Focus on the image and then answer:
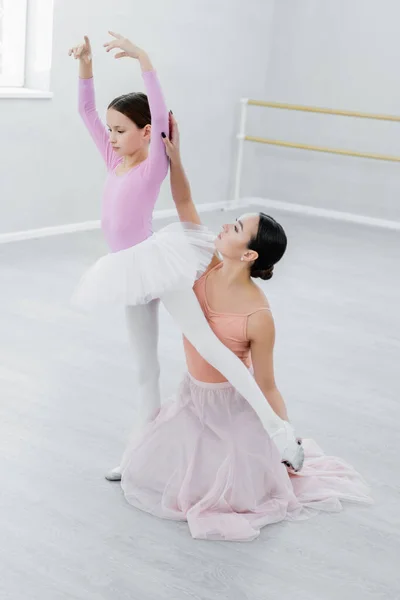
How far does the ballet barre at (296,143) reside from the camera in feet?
17.8

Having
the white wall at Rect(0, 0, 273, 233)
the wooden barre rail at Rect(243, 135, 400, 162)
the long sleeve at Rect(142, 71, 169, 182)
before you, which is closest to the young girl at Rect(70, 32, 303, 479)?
the long sleeve at Rect(142, 71, 169, 182)

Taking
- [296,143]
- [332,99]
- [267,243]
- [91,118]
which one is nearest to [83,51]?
[91,118]

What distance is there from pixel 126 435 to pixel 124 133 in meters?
0.83

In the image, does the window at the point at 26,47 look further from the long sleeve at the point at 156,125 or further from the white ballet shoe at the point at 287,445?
the white ballet shoe at the point at 287,445

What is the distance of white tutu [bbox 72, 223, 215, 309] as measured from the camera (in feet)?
5.82

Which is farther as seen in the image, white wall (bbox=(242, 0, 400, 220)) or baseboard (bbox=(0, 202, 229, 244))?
white wall (bbox=(242, 0, 400, 220))

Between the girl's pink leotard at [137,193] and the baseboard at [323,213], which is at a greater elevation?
the girl's pink leotard at [137,193]

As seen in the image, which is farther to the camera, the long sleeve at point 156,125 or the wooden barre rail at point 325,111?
the wooden barre rail at point 325,111

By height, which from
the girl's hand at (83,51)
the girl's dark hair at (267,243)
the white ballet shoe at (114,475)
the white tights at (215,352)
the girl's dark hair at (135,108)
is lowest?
the white ballet shoe at (114,475)

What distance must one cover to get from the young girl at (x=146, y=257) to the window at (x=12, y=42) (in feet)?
8.40

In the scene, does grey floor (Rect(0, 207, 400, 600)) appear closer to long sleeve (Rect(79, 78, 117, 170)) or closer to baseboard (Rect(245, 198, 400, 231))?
long sleeve (Rect(79, 78, 117, 170))

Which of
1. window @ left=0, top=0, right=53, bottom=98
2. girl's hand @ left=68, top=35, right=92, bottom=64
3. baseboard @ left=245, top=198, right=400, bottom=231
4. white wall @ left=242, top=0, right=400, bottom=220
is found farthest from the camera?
baseboard @ left=245, top=198, right=400, bottom=231

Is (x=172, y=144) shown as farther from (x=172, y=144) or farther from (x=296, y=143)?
(x=296, y=143)

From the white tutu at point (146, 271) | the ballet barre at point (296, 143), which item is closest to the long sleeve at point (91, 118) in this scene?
the white tutu at point (146, 271)
